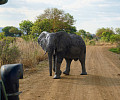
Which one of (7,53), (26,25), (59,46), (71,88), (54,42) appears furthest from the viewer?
(26,25)

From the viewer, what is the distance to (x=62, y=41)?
301 inches

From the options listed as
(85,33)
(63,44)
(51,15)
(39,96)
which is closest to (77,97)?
(39,96)

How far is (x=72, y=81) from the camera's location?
24.1 feet

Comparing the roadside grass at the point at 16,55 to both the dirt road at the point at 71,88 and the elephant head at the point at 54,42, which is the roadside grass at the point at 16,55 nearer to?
the dirt road at the point at 71,88

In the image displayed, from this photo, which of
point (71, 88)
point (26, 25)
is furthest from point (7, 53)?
point (26, 25)

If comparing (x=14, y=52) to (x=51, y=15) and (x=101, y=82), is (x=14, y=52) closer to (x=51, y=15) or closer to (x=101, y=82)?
(x=101, y=82)

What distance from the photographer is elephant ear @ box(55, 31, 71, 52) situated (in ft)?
24.8

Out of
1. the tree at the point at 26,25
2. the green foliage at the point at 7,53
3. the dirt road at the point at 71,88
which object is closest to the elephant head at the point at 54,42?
the dirt road at the point at 71,88

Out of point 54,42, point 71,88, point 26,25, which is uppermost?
point 26,25

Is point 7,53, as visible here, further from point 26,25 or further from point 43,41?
point 26,25

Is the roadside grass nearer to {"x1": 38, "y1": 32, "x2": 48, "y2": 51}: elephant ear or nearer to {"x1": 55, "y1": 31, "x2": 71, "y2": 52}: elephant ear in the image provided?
{"x1": 38, "y1": 32, "x2": 48, "y2": 51}: elephant ear

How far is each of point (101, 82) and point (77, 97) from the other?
2.07m

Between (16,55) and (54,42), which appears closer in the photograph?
(54,42)

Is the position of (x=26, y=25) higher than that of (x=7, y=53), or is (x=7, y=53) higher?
(x=26, y=25)
